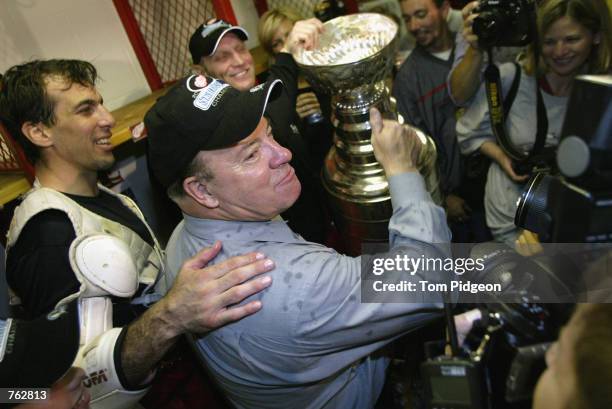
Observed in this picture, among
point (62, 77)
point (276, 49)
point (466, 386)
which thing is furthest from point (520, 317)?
point (276, 49)

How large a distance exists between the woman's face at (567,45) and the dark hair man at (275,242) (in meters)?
0.69

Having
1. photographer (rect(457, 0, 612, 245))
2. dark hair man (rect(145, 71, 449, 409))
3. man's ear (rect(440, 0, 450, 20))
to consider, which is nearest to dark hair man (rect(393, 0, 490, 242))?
man's ear (rect(440, 0, 450, 20))

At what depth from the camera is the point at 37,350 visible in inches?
30.7

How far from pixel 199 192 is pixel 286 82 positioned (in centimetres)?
81

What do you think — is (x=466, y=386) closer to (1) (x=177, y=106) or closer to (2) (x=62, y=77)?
(1) (x=177, y=106)

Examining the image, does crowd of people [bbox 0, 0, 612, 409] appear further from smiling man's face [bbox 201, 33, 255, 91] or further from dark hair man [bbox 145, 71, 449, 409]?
smiling man's face [bbox 201, 33, 255, 91]

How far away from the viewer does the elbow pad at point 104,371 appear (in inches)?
33.9

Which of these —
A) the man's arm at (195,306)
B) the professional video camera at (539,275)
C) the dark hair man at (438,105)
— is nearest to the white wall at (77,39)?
the dark hair man at (438,105)

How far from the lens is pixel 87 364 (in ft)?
2.83

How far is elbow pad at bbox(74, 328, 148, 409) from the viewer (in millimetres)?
862

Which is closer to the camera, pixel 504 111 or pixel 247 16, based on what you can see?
pixel 504 111

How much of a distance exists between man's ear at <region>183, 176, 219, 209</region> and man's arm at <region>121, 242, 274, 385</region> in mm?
87

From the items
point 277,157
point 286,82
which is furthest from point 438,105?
point 277,157

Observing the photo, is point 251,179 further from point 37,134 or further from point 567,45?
point 567,45
